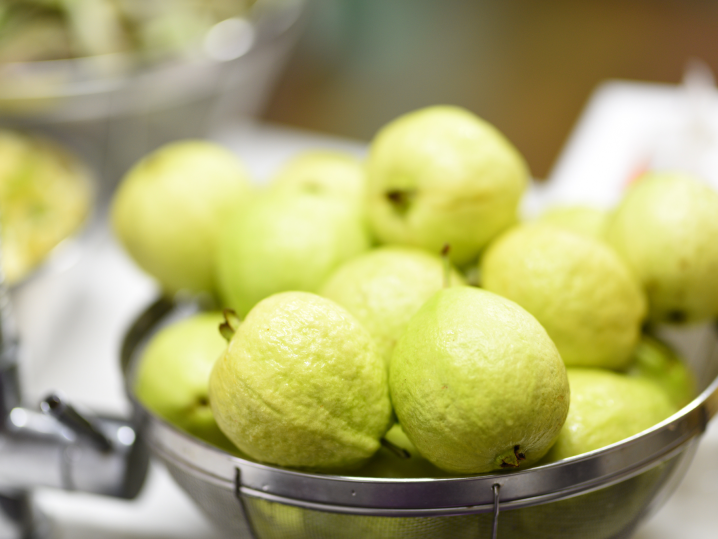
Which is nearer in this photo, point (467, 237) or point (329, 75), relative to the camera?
point (467, 237)

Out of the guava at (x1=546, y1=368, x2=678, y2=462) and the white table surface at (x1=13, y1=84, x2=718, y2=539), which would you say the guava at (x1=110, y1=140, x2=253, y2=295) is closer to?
the white table surface at (x1=13, y1=84, x2=718, y2=539)

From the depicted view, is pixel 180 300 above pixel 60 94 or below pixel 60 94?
below

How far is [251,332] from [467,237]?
197 millimetres

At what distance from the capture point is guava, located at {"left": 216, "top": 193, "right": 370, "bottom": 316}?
490 mm

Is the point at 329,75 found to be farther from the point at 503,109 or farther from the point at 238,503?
the point at 238,503

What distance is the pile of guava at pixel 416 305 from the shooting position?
363mm

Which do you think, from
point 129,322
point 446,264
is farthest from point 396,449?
point 129,322

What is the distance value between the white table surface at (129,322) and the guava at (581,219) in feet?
0.77

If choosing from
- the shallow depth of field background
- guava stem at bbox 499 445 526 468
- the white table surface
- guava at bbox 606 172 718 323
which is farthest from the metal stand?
the shallow depth of field background

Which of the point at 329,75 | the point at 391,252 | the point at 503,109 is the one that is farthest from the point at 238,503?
the point at 329,75

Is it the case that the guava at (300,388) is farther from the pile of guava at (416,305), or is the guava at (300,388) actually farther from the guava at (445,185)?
the guava at (445,185)

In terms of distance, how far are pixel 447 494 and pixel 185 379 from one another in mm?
209

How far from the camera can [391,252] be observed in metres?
0.49

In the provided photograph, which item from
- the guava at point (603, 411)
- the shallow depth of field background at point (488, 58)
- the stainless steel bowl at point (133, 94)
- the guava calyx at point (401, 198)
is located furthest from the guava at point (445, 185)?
the shallow depth of field background at point (488, 58)
